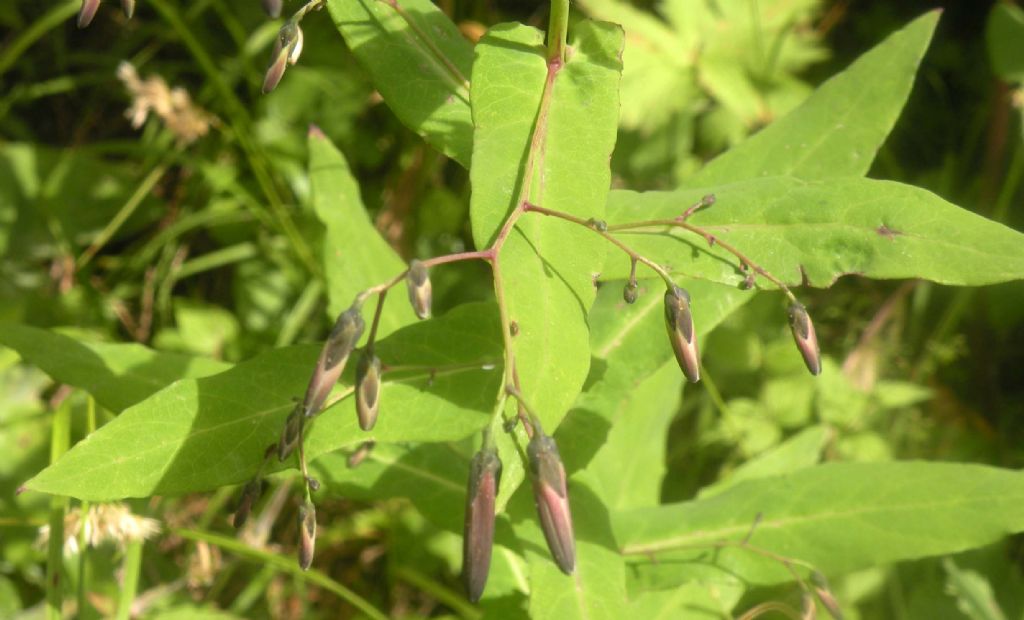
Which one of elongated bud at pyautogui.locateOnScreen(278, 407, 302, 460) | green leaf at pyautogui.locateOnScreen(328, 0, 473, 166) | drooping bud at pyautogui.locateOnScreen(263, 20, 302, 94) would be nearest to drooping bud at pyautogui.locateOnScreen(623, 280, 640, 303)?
green leaf at pyautogui.locateOnScreen(328, 0, 473, 166)

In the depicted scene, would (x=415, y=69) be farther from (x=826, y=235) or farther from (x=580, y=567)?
(x=580, y=567)

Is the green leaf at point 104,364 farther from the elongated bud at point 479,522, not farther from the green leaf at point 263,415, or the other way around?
the elongated bud at point 479,522

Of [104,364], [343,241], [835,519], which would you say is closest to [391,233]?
[343,241]

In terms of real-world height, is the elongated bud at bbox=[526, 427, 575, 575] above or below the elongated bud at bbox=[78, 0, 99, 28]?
below

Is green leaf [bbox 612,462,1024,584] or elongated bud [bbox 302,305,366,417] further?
green leaf [bbox 612,462,1024,584]

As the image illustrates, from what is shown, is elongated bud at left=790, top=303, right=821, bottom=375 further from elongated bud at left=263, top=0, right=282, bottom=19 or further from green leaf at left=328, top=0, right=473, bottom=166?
elongated bud at left=263, top=0, right=282, bottom=19

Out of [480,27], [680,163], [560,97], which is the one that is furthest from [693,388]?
[560,97]

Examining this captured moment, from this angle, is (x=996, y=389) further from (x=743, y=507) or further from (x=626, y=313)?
(x=626, y=313)
